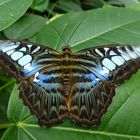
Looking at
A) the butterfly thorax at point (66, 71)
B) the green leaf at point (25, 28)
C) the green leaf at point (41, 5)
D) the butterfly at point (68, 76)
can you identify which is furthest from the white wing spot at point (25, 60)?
the green leaf at point (41, 5)

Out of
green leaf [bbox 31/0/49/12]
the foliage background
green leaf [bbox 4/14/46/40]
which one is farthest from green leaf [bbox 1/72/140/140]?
green leaf [bbox 31/0/49/12]

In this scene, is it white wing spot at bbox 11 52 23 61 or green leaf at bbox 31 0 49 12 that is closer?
white wing spot at bbox 11 52 23 61

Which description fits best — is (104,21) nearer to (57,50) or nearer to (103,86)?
(57,50)

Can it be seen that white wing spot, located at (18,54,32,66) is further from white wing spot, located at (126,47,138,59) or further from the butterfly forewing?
white wing spot, located at (126,47,138,59)

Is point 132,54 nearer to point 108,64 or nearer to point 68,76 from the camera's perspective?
point 108,64

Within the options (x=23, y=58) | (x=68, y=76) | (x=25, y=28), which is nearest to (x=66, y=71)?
(x=68, y=76)

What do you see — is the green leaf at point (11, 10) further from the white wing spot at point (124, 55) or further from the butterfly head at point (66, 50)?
the white wing spot at point (124, 55)
